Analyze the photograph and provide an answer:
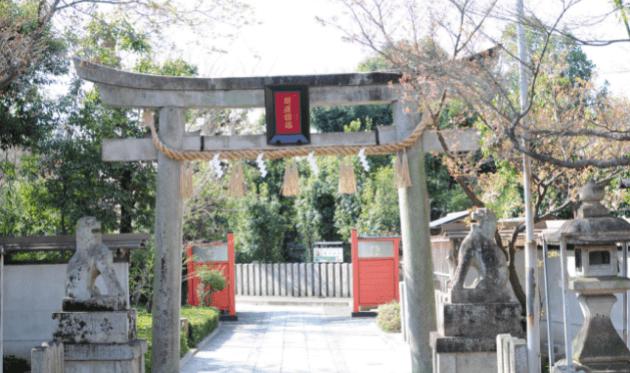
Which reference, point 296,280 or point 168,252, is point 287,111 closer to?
point 168,252

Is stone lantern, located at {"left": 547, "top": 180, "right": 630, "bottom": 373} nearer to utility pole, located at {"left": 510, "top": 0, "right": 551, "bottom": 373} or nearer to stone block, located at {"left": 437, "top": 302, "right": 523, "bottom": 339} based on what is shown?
stone block, located at {"left": 437, "top": 302, "right": 523, "bottom": 339}

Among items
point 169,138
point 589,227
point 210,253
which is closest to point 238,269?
point 210,253

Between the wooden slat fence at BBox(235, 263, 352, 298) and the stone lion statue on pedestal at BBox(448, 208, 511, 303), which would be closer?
the stone lion statue on pedestal at BBox(448, 208, 511, 303)

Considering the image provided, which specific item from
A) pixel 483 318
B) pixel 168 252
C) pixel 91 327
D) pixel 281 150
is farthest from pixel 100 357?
pixel 483 318

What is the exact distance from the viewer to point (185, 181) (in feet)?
27.1

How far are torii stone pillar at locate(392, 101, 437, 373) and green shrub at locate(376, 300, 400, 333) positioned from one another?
4.87 meters

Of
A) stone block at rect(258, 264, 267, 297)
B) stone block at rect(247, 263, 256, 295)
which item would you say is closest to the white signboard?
stone block at rect(258, 264, 267, 297)

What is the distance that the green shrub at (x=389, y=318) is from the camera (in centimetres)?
1275

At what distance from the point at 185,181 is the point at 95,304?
240 cm

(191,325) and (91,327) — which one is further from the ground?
(91,327)

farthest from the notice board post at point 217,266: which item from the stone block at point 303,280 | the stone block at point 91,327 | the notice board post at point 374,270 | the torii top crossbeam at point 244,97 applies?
the stone block at point 91,327

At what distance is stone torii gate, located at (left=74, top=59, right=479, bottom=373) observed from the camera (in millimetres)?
7969

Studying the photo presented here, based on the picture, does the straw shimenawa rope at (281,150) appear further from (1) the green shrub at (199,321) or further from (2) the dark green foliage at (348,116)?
(2) the dark green foliage at (348,116)

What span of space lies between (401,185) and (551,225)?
7.73ft
